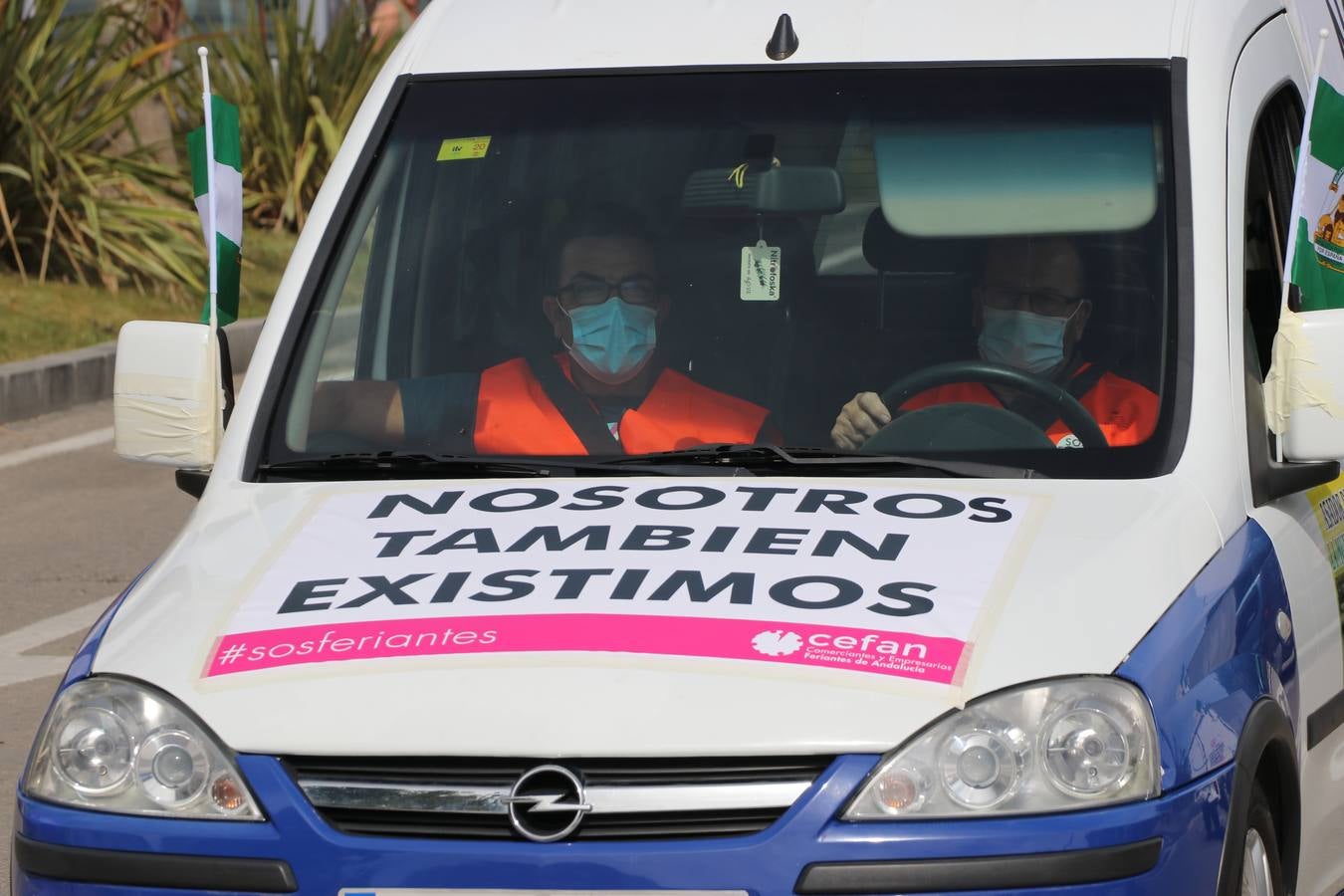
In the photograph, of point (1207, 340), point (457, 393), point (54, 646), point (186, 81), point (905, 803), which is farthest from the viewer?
point (186, 81)

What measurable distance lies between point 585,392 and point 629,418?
115mm

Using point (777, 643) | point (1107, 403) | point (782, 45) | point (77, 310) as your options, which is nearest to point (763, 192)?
point (782, 45)

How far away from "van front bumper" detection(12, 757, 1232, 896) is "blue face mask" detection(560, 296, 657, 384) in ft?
4.35

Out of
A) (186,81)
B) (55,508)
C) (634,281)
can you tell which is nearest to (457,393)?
(634,281)

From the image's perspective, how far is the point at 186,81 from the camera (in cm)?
1841

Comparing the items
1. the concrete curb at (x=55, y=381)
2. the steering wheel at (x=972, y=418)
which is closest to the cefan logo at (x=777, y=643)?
the steering wheel at (x=972, y=418)

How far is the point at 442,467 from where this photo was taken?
13.1 ft

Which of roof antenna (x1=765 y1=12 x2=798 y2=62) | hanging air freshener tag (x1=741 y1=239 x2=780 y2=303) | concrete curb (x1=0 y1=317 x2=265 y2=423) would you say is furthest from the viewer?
concrete curb (x1=0 y1=317 x2=265 y2=423)

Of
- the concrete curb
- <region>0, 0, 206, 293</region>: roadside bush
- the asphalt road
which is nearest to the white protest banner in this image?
the asphalt road

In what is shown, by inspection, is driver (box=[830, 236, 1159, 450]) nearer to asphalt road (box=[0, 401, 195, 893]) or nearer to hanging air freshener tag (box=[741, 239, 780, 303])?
hanging air freshener tag (box=[741, 239, 780, 303])

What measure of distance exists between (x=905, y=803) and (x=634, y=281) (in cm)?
150

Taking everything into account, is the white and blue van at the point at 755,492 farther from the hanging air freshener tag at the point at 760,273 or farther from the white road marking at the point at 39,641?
the white road marking at the point at 39,641

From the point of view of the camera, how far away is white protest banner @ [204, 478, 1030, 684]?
128 inches

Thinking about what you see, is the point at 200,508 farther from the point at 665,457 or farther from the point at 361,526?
the point at 665,457
